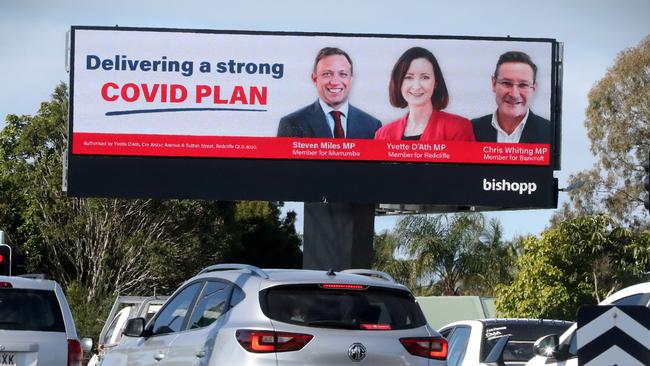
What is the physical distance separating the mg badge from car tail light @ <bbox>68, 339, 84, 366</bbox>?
16.4 ft


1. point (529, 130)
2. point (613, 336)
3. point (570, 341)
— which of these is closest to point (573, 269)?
point (529, 130)

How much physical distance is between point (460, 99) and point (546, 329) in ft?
42.1

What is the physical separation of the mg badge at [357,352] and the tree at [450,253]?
114ft

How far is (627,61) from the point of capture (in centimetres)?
4841

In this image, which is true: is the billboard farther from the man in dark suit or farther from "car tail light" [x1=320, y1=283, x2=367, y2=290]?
"car tail light" [x1=320, y1=283, x2=367, y2=290]

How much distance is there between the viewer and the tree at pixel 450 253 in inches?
1743

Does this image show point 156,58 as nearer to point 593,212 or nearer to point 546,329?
point 546,329

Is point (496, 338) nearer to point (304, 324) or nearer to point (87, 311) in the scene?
point (304, 324)

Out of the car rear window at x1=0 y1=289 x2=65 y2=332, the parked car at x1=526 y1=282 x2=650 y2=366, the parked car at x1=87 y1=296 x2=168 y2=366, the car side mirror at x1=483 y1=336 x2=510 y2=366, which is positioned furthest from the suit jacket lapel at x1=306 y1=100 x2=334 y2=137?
the parked car at x1=526 y1=282 x2=650 y2=366

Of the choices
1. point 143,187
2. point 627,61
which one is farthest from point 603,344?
point 627,61

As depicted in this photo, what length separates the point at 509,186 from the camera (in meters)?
26.6

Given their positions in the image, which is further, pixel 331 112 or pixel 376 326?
pixel 331 112

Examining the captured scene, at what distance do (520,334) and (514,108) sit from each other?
13.1m

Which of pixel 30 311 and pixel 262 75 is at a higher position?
pixel 262 75
